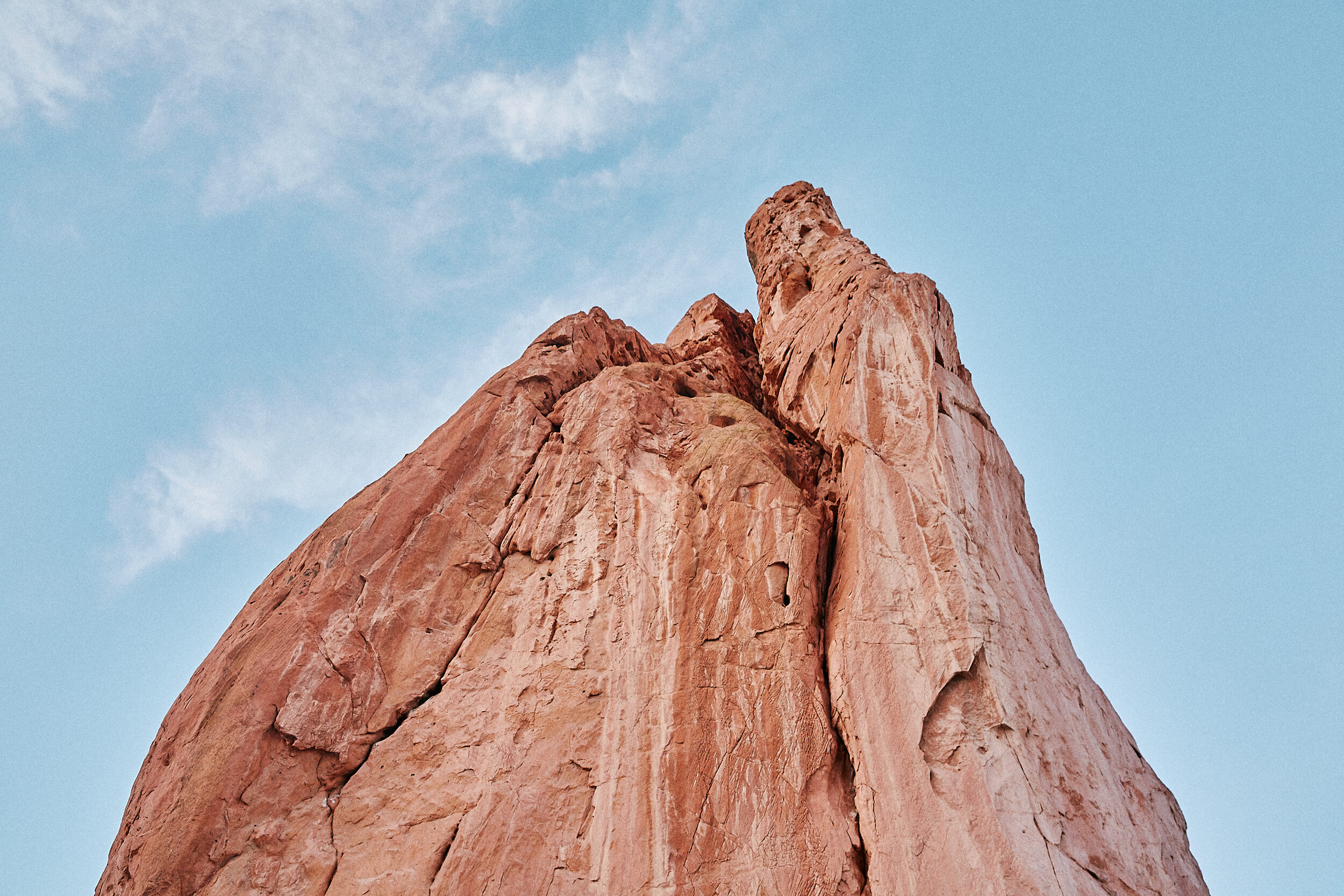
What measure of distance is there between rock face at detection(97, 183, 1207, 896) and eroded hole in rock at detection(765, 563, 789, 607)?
0.04 meters

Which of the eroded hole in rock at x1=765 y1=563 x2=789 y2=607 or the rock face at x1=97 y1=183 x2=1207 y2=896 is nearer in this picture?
the rock face at x1=97 y1=183 x2=1207 y2=896

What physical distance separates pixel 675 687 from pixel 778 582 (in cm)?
275

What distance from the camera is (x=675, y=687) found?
14078 millimetres

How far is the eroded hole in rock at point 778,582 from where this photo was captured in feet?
50.2

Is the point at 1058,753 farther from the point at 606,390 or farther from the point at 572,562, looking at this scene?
the point at 606,390

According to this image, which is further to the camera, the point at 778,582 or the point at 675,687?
the point at 778,582

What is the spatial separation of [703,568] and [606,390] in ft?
19.9

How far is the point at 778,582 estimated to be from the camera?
1550 cm

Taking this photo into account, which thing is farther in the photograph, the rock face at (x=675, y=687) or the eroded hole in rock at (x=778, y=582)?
the eroded hole in rock at (x=778, y=582)

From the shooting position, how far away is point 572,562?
16438 mm

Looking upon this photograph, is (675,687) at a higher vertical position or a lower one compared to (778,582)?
lower

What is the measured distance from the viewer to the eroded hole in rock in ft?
50.2

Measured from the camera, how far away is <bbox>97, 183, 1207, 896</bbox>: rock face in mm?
12367

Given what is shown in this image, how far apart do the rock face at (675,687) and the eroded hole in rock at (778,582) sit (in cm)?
4
